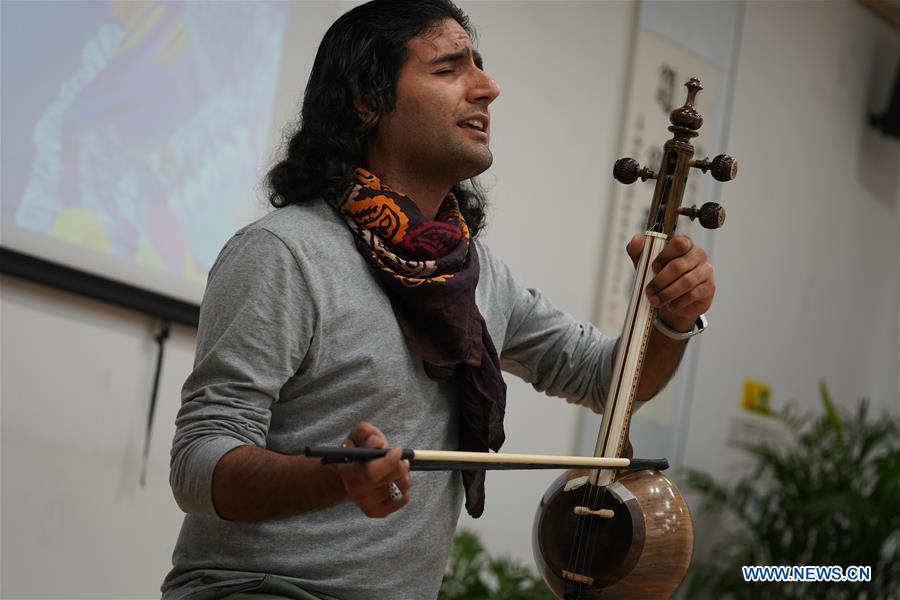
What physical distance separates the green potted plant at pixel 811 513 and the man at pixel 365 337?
2404 millimetres

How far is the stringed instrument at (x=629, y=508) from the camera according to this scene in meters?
1.45

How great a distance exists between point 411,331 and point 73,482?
51.6 inches

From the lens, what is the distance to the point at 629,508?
1455mm

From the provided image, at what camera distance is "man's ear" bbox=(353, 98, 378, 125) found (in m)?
1.79

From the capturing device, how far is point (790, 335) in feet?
15.4

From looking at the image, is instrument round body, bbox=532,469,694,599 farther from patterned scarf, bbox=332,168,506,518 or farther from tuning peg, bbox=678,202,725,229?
tuning peg, bbox=678,202,725,229

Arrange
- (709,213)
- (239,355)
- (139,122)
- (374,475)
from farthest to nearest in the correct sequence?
(139,122), (709,213), (239,355), (374,475)

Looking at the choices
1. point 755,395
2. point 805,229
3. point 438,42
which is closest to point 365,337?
point 438,42

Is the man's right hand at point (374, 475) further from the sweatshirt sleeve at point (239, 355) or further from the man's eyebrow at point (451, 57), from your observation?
the man's eyebrow at point (451, 57)

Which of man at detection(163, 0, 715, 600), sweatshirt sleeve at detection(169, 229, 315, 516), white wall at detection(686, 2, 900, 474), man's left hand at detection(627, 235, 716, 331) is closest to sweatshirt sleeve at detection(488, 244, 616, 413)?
man at detection(163, 0, 715, 600)

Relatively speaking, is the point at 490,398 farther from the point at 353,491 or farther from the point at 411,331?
the point at 353,491

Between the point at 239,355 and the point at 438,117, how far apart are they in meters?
0.54

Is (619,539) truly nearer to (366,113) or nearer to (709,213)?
(709,213)

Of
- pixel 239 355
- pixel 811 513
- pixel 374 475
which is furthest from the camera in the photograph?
pixel 811 513
